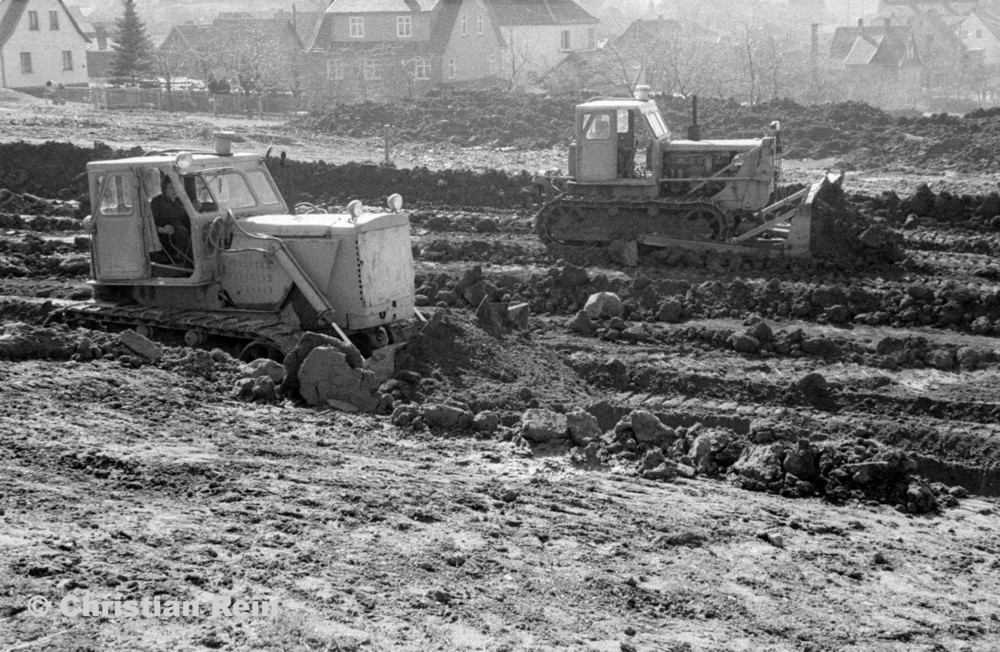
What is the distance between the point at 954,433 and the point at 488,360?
4.46 m

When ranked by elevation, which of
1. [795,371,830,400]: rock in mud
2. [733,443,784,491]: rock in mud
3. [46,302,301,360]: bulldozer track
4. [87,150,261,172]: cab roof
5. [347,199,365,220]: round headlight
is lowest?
[733,443,784,491]: rock in mud

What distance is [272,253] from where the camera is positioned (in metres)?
12.6

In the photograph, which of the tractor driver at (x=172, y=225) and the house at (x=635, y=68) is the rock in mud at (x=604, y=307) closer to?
the tractor driver at (x=172, y=225)

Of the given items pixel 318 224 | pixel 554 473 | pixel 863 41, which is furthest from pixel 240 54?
pixel 554 473

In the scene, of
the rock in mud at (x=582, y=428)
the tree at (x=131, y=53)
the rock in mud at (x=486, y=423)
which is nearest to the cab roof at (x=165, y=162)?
the rock in mud at (x=486, y=423)

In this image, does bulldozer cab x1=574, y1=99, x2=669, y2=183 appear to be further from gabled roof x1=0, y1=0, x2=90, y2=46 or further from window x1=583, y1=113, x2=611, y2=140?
gabled roof x1=0, y1=0, x2=90, y2=46

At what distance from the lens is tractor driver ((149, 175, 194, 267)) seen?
12.9 metres

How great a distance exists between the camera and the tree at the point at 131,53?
53750 millimetres

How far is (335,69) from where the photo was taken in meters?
55.8

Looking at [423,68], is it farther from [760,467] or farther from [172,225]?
[760,467]

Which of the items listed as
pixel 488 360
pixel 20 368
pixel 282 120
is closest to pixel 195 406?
pixel 20 368

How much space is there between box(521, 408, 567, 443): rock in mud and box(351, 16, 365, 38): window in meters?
49.4

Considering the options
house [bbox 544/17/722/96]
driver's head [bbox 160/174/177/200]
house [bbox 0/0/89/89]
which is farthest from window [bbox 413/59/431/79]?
driver's head [bbox 160/174/177/200]

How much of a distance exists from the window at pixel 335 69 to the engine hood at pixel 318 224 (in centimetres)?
4334
